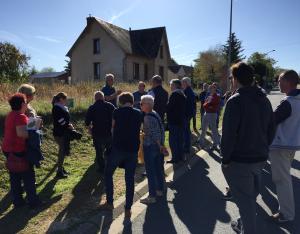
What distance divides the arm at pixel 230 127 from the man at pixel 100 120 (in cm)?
366

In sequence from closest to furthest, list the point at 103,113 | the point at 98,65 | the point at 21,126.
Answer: the point at 21,126, the point at 103,113, the point at 98,65

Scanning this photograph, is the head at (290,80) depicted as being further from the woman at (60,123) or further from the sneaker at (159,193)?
the woman at (60,123)

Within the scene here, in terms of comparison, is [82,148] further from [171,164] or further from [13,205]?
A: [13,205]

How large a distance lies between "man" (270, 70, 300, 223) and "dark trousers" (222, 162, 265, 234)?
106 centimetres

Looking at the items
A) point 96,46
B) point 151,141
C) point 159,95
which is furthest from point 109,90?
point 96,46

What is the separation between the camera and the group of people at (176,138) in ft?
12.5

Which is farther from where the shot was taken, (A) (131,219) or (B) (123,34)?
(B) (123,34)

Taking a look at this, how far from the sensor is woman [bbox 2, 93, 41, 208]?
5074 mm

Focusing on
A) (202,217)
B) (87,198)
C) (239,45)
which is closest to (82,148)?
(87,198)

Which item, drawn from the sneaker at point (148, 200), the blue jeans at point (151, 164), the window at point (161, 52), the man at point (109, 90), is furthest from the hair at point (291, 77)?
the window at point (161, 52)

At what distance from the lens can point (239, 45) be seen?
232ft

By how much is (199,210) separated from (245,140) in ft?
6.79

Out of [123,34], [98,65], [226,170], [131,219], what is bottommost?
[131,219]

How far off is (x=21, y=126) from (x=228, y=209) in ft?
11.2
